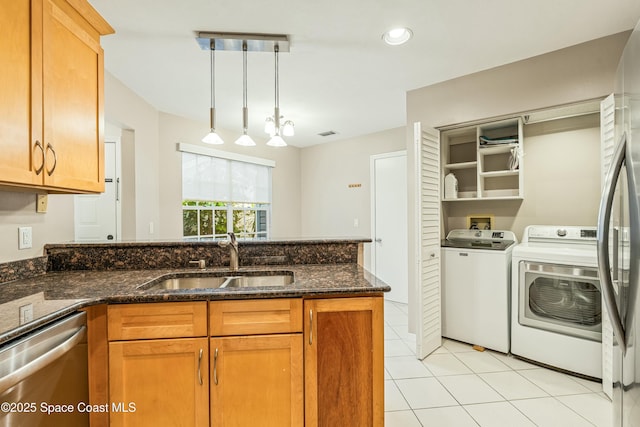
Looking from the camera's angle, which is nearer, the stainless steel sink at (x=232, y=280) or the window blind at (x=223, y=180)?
the stainless steel sink at (x=232, y=280)

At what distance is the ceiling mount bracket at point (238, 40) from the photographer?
1986mm

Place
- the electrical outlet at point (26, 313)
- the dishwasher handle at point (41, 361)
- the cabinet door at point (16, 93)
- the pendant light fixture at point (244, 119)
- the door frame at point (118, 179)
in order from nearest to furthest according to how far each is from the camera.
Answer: the dishwasher handle at point (41, 361), the electrical outlet at point (26, 313), the cabinet door at point (16, 93), the pendant light fixture at point (244, 119), the door frame at point (118, 179)

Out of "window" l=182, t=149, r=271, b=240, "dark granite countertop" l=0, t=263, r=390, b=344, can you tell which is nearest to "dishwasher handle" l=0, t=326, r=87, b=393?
"dark granite countertop" l=0, t=263, r=390, b=344

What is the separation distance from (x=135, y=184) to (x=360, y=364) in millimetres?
2732

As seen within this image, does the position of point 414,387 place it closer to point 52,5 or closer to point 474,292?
point 474,292

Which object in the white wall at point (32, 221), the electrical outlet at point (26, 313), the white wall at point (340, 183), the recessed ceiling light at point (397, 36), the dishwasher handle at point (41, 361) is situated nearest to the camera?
the dishwasher handle at point (41, 361)

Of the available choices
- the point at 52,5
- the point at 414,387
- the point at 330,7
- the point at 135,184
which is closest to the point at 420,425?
the point at 414,387

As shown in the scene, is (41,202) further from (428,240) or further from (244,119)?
(428,240)

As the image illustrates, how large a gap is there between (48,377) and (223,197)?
3275 millimetres

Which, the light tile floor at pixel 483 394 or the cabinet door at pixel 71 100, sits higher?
the cabinet door at pixel 71 100

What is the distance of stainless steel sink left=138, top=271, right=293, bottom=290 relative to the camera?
5.73 feet

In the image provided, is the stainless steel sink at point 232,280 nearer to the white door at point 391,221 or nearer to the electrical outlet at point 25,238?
the electrical outlet at point 25,238

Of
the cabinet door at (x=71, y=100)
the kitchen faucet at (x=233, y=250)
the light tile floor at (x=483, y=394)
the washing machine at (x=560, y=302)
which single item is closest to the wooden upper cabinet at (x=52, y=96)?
the cabinet door at (x=71, y=100)

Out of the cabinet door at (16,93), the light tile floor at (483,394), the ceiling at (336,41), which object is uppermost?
the ceiling at (336,41)
